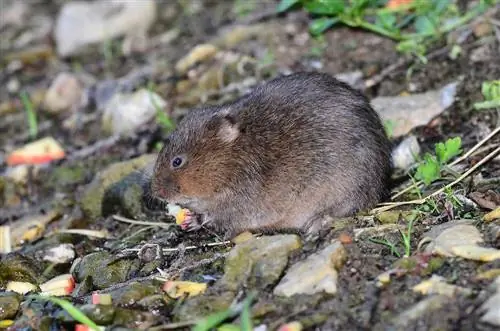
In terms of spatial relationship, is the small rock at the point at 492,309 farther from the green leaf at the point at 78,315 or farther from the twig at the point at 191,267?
the green leaf at the point at 78,315

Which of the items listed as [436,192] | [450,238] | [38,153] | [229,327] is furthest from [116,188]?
[450,238]

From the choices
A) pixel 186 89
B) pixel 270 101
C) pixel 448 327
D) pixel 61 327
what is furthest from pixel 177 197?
pixel 186 89

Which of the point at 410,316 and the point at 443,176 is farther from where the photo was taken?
the point at 443,176

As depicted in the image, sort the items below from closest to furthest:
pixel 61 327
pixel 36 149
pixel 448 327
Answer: pixel 448 327 < pixel 61 327 < pixel 36 149

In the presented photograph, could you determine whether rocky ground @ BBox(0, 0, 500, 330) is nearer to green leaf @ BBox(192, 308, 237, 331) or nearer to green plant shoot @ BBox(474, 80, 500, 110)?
green leaf @ BBox(192, 308, 237, 331)

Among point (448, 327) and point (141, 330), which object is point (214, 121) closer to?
point (141, 330)
